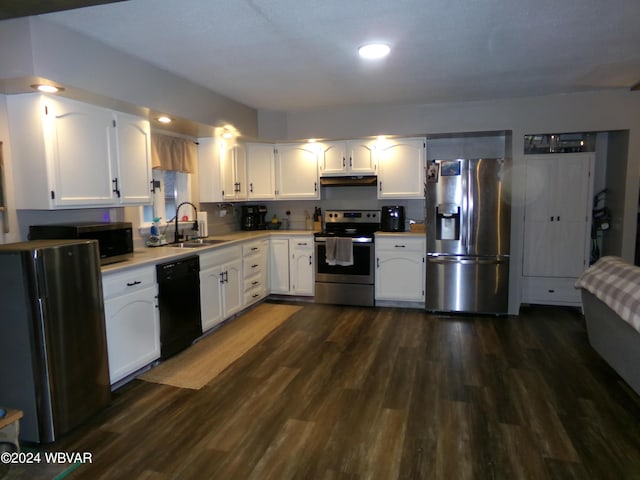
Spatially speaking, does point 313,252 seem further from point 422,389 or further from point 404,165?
point 422,389

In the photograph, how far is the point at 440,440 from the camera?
7.49ft

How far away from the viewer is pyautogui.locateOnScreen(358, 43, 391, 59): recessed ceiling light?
9.04 feet

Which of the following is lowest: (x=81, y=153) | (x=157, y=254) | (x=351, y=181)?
(x=157, y=254)

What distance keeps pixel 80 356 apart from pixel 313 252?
10.1ft

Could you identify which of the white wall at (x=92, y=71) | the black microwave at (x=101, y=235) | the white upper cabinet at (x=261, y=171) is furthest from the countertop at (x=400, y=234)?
the black microwave at (x=101, y=235)

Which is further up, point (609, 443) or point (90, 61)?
point (90, 61)

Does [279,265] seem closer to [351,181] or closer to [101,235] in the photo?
[351,181]

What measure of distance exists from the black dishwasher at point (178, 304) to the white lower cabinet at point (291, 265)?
164 cm

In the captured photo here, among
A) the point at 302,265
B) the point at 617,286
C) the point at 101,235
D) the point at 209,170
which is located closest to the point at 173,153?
the point at 209,170

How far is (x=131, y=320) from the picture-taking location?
2955 mm

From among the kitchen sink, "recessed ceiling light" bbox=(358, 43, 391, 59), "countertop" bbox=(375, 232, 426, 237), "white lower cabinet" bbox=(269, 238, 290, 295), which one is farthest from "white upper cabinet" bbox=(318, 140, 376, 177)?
"recessed ceiling light" bbox=(358, 43, 391, 59)

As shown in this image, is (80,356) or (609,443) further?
(80,356)

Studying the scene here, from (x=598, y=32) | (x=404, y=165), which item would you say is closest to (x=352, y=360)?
(x=404, y=165)

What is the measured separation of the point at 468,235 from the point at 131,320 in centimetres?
344
